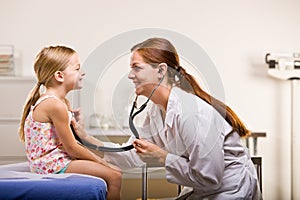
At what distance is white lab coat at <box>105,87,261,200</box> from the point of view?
113 centimetres

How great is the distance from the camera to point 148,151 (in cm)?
110

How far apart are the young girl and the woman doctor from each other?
0.64ft

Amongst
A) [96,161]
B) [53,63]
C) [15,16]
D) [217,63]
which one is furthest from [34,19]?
[96,161]

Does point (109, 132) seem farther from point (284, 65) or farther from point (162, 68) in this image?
point (284, 65)

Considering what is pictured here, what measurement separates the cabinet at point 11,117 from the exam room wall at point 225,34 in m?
0.19

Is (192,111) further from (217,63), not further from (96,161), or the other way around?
(217,63)

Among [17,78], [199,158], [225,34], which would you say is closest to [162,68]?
[199,158]

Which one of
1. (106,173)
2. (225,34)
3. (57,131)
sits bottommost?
(106,173)

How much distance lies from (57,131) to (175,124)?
388mm

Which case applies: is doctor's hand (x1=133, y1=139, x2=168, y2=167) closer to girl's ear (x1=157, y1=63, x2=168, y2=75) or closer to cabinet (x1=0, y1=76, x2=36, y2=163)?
girl's ear (x1=157, y1=63, x2=168, y2=75)

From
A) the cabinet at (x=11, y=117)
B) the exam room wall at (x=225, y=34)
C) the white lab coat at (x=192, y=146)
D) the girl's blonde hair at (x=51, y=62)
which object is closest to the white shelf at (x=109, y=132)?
the white lab coat at (x=192, y=146)

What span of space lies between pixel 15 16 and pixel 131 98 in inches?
83.5


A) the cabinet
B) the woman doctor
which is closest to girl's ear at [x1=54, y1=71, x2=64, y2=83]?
the woman doctor

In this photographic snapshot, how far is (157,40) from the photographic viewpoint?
110cm
